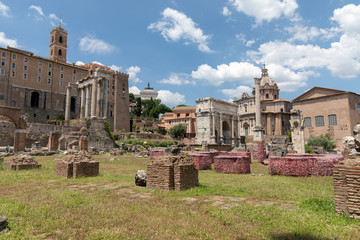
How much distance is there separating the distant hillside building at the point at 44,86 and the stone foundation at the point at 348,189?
42.3m

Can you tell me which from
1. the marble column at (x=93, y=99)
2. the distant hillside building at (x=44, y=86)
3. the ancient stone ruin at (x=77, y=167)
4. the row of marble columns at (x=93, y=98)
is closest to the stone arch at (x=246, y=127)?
the distant hillside building at (x=44, y=86)

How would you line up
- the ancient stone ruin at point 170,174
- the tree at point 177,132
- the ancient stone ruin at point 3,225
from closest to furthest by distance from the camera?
the ancient stone ruin at point 3,225 → the ancient stone ruin at point 170,174 → the tree at point 177,132

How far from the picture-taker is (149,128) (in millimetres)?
66500

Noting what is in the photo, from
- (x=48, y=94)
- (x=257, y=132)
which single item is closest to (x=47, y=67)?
(x=48, y=94)

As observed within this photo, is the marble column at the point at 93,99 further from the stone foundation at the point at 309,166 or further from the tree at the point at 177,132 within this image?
the stone foundation at the point at 309,166

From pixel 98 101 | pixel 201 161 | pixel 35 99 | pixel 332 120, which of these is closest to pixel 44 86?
pixel 35 99

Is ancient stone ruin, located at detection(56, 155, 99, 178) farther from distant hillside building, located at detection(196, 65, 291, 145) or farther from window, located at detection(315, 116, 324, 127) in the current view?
window, located at detection(315, 116, 324, 127)

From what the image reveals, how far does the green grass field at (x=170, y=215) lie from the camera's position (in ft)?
11.6

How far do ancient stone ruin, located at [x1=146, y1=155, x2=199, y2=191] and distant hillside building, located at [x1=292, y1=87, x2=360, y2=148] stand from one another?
42.6 m

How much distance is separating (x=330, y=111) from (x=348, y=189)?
45.6 meters

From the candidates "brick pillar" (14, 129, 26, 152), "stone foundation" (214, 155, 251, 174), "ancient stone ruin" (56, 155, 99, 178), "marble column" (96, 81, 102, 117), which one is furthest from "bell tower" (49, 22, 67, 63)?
"stone foundation" (214, 155, 251, 174)

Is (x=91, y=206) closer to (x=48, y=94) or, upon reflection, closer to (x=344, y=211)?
A: (x=344, y=211)

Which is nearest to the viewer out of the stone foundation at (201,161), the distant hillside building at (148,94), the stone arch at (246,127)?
the stone foundation at (201,161)

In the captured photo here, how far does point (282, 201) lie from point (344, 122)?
43887 millimetres
